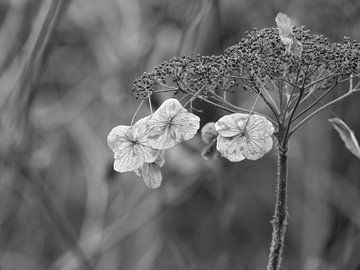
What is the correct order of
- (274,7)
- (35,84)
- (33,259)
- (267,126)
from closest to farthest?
(267,126), (35,84), (274,7), (33,259)

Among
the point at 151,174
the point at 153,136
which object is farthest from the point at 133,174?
the point at 153,136

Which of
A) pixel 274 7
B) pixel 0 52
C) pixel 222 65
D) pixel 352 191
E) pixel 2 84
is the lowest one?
pixel 352 191

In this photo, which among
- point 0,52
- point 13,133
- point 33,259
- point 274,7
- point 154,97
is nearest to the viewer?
point 13,133

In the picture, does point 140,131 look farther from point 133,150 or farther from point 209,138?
point 209,138

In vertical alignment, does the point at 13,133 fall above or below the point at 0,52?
below

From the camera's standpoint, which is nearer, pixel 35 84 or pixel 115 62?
pixel 35 84

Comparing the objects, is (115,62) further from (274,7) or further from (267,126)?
(267,126)

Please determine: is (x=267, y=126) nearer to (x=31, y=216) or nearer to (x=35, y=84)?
(x=35, y=84)

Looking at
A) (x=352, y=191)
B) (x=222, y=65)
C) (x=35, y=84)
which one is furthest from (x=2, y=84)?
(x=222, y=65)

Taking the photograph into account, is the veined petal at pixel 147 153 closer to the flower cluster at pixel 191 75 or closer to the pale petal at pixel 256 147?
the flower cluster at pixel 191 75
